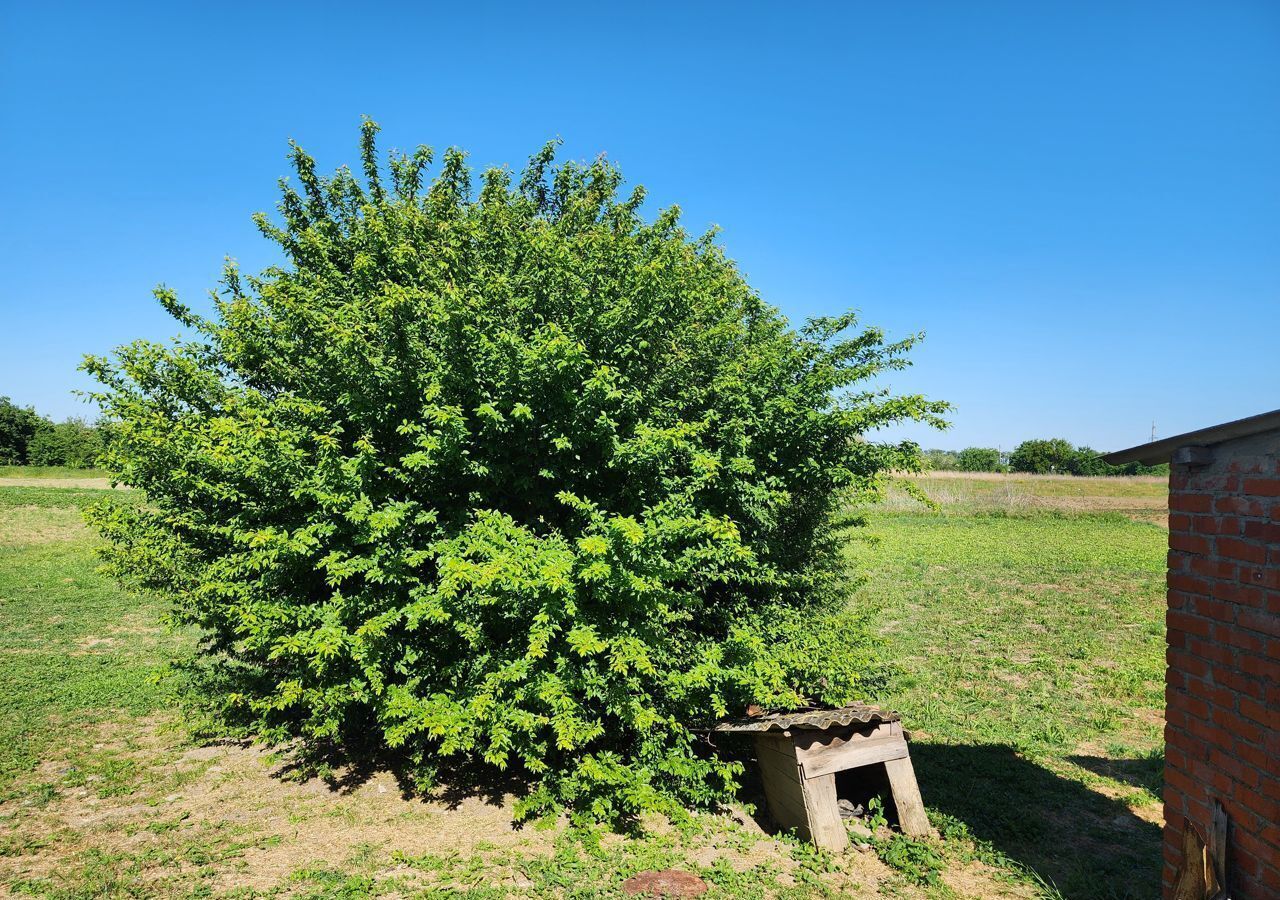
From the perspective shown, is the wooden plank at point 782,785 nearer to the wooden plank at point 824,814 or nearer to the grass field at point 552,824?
the wooden plank at point 824,814

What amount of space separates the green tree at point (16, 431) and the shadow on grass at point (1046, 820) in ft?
241

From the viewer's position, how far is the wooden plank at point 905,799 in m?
5.81

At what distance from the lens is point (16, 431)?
58.9 meters

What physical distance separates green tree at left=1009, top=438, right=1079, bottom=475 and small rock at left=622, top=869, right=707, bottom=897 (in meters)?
71.5

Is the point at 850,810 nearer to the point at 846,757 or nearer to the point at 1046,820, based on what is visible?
the point at 846,757

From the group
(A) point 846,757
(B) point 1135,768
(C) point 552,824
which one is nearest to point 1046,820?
(B) point 1135,768

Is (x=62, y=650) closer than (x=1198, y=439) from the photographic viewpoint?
No

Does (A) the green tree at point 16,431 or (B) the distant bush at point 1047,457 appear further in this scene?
(B) the distant bush at point 1047,457

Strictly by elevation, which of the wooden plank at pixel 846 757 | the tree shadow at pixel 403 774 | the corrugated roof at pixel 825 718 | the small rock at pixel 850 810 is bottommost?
the tree shadow at pixel 403 774

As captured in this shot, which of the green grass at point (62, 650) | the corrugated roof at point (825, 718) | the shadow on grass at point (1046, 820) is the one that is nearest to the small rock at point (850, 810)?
the shadow on grass at point (1046, 820)

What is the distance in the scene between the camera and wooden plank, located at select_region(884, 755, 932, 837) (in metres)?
5.81

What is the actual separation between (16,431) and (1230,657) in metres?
78.4

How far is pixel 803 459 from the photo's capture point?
702cm

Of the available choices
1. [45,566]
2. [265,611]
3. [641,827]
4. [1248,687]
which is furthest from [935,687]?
[45,566]
